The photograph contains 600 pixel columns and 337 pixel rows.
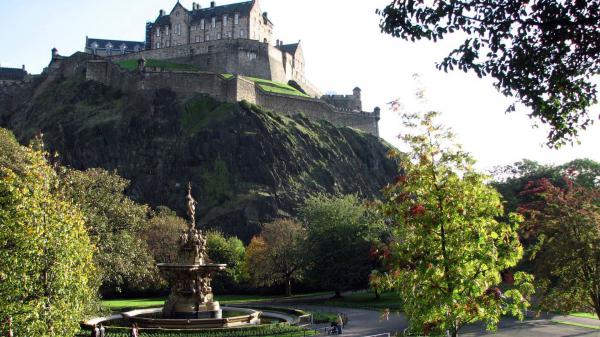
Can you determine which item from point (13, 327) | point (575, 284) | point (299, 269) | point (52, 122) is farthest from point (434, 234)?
point (52, 122)

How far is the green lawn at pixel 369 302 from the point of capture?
35.7 metres

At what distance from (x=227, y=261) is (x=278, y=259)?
7438 mm

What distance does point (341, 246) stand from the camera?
41000mm

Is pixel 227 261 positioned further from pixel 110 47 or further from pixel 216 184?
pixel 110 47

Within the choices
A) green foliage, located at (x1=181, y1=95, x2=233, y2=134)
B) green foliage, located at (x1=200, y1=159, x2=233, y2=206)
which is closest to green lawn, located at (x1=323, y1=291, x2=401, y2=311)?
green foliage, located at (x1=200, y1=159, x2=233, y2=206)

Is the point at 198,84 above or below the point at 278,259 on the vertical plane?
above

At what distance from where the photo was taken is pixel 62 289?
12141 millimetres

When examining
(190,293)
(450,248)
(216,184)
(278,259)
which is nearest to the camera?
(450,248)

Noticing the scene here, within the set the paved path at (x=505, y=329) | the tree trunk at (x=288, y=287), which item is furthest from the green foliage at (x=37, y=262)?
the tree trunk at (x=288, y=287)

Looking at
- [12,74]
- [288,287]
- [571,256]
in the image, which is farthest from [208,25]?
[571,256]

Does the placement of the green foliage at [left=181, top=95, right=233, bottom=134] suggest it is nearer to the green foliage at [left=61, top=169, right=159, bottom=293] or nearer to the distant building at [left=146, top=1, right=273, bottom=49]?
the distant building at [left=146, top=1, right=273, bottom=49]

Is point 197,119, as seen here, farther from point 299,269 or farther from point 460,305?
point 460,305

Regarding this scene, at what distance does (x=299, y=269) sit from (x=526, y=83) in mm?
40863

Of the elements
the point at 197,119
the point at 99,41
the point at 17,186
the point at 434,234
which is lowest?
the point at 434,234
